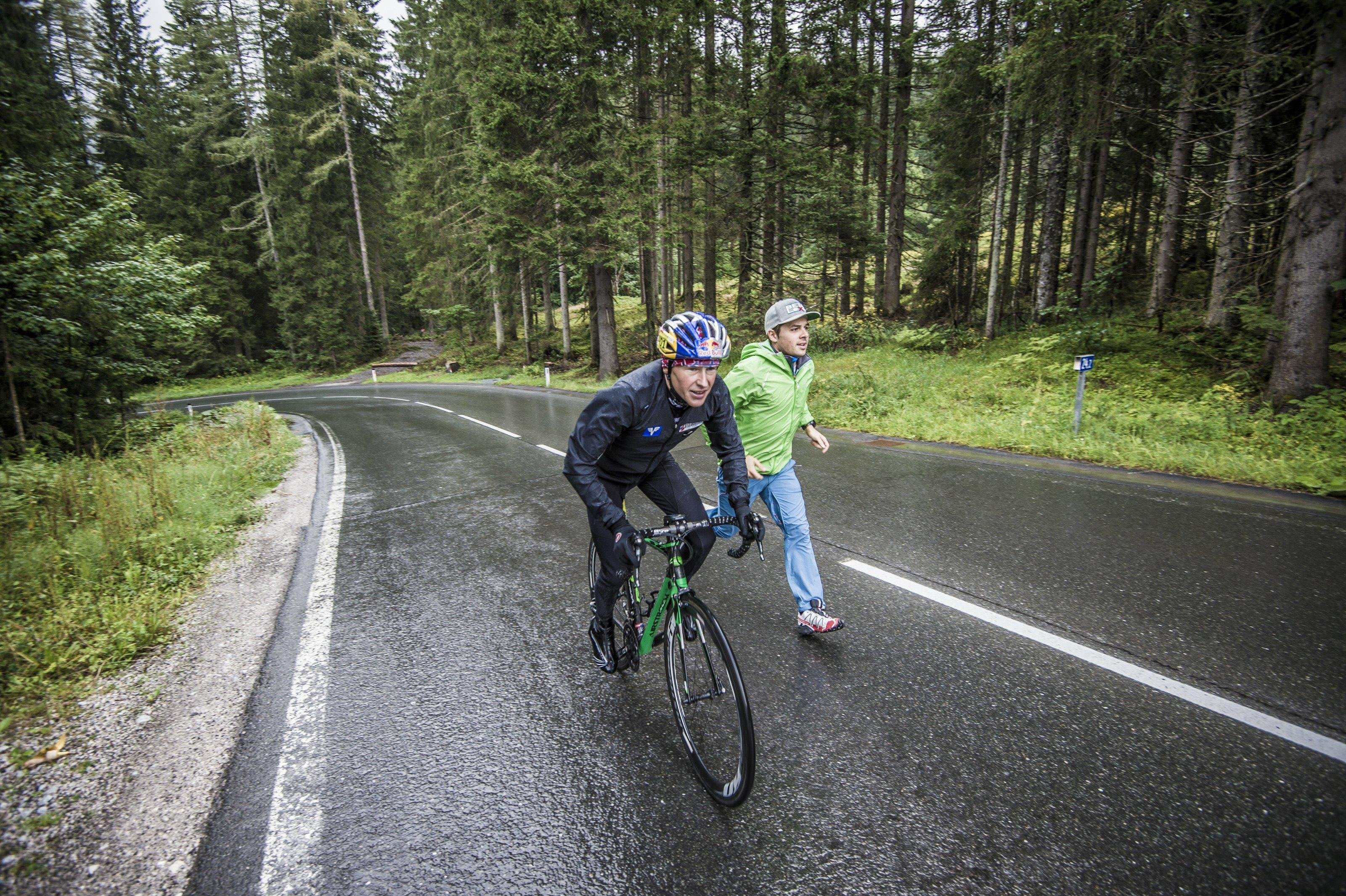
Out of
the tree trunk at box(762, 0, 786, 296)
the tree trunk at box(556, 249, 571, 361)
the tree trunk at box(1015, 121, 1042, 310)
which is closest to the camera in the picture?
the tree trunk at box(762, 0, 786, 296)

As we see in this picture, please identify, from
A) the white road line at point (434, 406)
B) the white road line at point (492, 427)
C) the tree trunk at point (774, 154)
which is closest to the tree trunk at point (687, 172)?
the tree trunk at point (774, 154)

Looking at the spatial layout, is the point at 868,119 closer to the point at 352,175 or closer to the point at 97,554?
the point at 97,554

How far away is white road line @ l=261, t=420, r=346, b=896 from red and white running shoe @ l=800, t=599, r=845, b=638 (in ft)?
8.77

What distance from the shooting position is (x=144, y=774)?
2664mm

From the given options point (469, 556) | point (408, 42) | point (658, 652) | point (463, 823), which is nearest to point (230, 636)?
point (469, 556)

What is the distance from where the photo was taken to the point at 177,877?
2.16 metres

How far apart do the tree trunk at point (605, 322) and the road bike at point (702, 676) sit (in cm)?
1928

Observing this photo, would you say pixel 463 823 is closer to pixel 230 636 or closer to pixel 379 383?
pixel 230 636

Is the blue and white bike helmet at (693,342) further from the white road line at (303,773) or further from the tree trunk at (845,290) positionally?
the tree trunk at (845,290)

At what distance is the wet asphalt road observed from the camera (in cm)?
213

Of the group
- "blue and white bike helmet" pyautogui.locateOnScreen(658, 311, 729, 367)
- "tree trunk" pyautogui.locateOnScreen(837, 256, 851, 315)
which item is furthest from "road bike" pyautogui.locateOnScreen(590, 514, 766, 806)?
"tree trunk" pyautogui.locateOnScreen(837, 256, 851, 315)

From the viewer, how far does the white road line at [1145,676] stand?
2523 millimetres

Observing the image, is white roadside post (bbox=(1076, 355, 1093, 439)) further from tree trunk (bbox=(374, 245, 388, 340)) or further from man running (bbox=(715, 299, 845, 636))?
tree trunk (bbox=(374, 245, 388, 340))

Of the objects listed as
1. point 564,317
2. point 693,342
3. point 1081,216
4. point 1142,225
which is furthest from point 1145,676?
point 564,317
